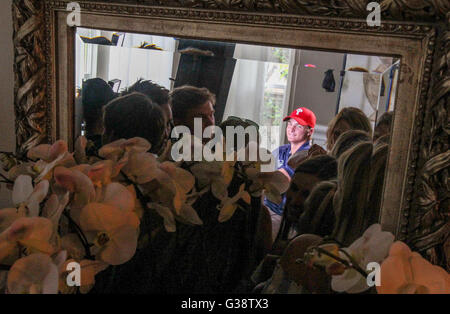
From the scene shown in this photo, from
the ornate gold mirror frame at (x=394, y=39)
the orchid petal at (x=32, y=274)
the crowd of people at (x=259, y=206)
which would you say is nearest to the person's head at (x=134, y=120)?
the crowd of people at (x=259, y=206)

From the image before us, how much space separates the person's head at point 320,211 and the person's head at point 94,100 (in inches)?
12.6

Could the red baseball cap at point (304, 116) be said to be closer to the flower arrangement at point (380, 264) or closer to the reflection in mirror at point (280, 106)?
the reflection in mirror at point (280, 106)

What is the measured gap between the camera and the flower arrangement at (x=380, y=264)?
0.42 meters

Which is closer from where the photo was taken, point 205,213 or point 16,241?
point 16,241

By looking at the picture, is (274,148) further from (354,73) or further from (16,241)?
(16,241)

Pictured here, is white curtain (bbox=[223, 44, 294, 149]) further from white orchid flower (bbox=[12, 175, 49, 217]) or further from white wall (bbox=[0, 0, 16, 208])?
white wall (bbox=[0, 0, 16, 208])

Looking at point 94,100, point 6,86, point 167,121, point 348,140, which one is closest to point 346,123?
point 348,140

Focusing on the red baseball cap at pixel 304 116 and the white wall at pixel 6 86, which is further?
the white wall at pixel 6 86

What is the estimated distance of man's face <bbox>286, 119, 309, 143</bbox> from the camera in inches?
19.7

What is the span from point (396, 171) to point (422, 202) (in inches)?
1.9

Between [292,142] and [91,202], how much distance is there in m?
0.27

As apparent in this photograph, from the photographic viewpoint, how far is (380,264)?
0.45 meters

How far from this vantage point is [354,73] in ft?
1.54

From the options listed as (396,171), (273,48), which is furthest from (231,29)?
(396,171)
